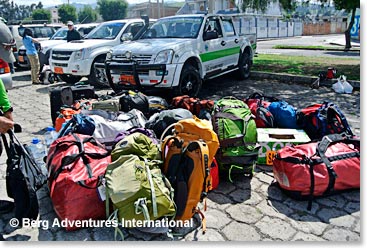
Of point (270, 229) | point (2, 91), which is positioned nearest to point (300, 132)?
point (270, 229)

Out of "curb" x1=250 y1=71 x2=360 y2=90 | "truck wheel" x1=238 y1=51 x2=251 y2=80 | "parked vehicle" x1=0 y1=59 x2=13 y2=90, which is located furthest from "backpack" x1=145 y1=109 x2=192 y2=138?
"curb" x1=250 y1=71 x2=360 y2=90

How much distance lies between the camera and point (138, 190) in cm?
243

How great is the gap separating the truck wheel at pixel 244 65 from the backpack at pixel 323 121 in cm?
435

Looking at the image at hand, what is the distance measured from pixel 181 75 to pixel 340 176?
11.8 ft

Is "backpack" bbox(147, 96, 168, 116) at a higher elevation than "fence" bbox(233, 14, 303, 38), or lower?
lower

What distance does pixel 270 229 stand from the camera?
8.69 ft

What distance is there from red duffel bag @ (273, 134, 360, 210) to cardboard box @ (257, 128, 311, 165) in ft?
1.67

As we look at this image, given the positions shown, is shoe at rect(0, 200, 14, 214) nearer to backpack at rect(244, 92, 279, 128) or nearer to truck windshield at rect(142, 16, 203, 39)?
backpack at rect(244, 92, 279, 128)

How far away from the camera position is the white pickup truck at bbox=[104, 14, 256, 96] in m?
5.81

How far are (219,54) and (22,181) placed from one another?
541cm

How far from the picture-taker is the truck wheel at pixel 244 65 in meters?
8.36

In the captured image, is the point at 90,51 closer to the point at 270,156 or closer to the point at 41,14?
the point at 270,156

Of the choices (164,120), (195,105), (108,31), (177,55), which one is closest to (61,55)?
(108,31)

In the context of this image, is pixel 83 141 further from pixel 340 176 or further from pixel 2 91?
pixel 340 176
